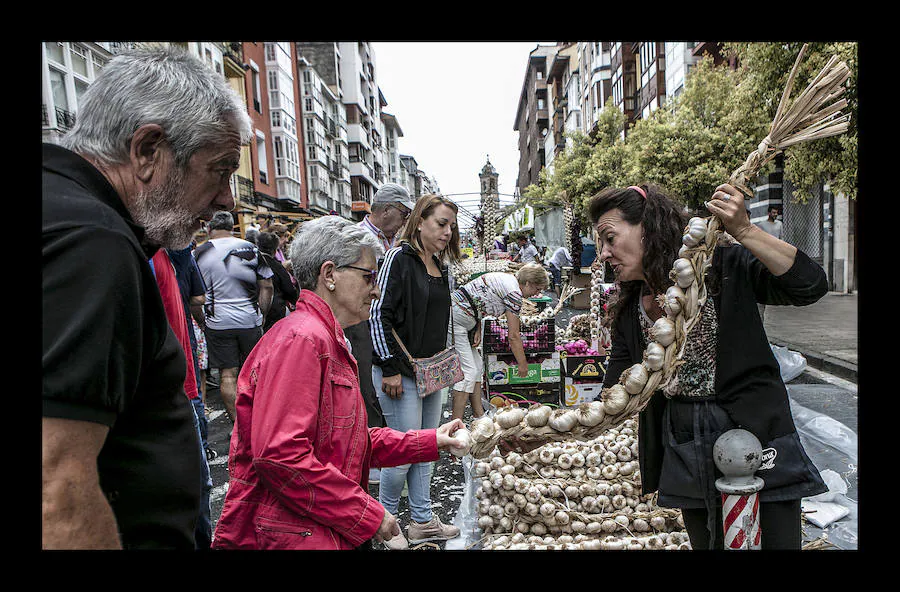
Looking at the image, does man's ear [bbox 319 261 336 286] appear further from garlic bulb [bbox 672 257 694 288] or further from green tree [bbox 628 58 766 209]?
green tree [bbox 628 58 766 209]

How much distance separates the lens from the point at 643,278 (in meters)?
2.17

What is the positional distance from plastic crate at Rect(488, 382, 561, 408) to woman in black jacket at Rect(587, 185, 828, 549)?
363 cm

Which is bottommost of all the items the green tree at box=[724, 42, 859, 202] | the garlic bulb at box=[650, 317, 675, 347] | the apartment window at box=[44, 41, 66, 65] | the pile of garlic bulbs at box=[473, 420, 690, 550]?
the pile of garlic bulbs at box=[473, 420, 690, 550]

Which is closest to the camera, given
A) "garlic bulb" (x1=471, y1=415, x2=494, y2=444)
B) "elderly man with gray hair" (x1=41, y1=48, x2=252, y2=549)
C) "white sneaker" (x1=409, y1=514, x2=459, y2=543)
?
"elderly man with gray hair" (x1=41, y1=48, x2=252, y2=549)

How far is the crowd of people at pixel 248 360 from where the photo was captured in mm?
833

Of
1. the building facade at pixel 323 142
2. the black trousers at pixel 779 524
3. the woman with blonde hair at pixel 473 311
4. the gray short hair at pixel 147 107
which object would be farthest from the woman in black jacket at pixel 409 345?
the building facade at pixel 323 142

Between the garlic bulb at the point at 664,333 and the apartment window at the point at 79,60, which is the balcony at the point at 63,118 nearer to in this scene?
the apartment window at the point at 79,60

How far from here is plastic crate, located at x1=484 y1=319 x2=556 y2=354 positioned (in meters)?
5.75

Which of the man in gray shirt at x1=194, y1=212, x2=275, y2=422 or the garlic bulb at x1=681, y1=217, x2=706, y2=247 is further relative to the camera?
the man in gray shirt at x1=194, y1=212, x2=275, y2=422

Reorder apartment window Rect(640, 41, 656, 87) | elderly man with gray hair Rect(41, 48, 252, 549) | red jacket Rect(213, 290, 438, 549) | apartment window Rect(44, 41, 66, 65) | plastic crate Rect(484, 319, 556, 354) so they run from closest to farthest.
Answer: elderly man with gray hair Rect(41, 48, 252, 549)
red jacket Rect(213, 290, 438, 549)
plastic crate Rect(484, 319, 556, 354)
apartment window Rect(44, 41, 66, 65)
apartment window Rect(640, 41, 656, 87)

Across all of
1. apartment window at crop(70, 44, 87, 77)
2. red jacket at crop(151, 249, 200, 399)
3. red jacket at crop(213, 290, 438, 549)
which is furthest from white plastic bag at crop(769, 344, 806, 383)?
apartment window at crop(70, 44, 87, 77)
